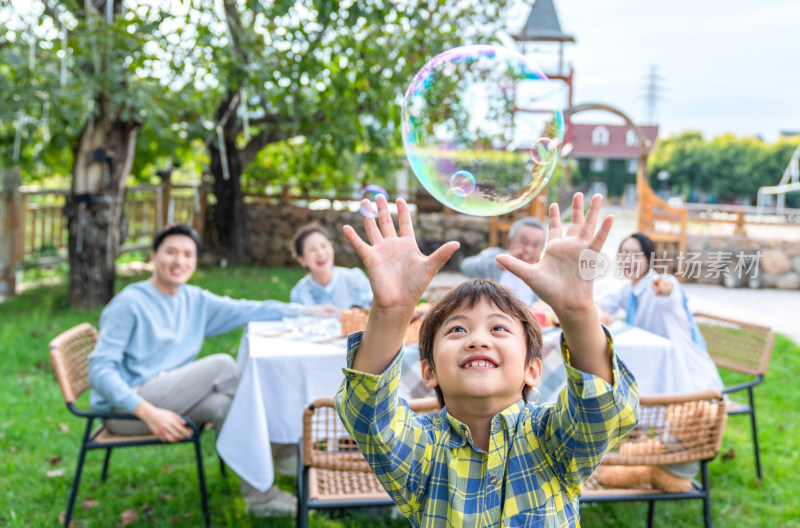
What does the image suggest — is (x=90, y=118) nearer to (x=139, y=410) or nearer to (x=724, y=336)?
(x=139, y=410)

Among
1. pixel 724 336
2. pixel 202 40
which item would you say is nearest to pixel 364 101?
pixel 202 40

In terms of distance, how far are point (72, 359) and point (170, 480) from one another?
2.92 ft

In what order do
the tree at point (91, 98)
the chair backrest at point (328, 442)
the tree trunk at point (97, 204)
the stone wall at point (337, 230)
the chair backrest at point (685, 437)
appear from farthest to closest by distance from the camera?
the stone wall at point (337, 230) → the tree trunk at point (97, 204) → the tree at point (91, 98) → the chair backrest at point (685, 437) → the chair backrest at point (328, 442)

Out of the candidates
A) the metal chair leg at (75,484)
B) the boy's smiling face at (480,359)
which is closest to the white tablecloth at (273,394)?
the metal chair leg at (75,484)

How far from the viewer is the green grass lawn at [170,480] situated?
321 centimetres

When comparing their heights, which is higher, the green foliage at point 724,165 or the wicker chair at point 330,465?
the green foliage at point 724,165

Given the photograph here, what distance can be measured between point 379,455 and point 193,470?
2789 millimetres

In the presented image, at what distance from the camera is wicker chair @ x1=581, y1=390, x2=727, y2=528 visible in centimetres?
246

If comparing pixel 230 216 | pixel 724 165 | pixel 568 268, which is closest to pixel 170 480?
pixel 568 268

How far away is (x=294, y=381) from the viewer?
2889 millimetres

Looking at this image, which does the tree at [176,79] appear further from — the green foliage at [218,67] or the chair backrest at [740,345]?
the chair backrest at [740,345]

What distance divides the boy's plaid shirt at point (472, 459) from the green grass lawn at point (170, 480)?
77.0 inches

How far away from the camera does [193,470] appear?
377 cm

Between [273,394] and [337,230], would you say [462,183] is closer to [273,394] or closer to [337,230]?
[273,394]
